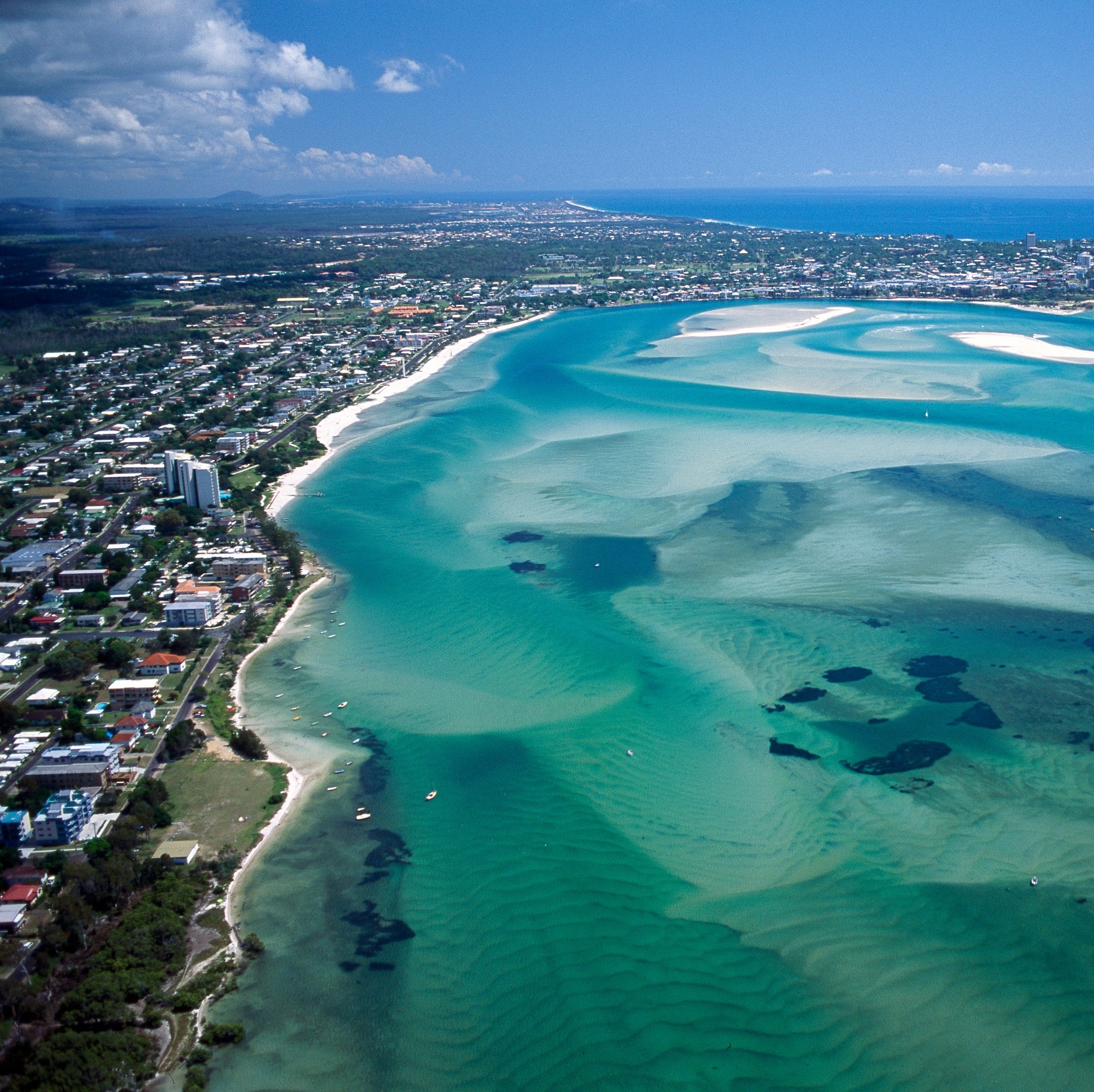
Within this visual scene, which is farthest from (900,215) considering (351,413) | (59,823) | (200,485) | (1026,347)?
(59,823)

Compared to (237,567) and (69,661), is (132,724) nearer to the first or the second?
(69,661)

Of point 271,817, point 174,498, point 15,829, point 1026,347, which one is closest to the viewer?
point 15,829

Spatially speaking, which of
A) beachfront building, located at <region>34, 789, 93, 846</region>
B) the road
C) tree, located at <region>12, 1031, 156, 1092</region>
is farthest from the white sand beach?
tree, located at <region>12, 1031, 156, 1092</region>

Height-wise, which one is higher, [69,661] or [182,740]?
[69,661]

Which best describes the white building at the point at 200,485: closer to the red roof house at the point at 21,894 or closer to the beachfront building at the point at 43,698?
the beachfront building at the point at 43,698

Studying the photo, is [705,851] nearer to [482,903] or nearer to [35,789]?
[482,903]

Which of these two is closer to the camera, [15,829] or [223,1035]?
[223,1035]

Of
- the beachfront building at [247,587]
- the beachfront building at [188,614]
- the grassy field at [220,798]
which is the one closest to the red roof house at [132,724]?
the grassy field at [220,798]
